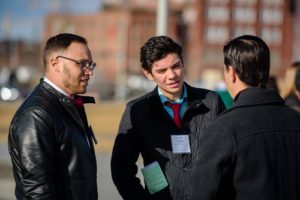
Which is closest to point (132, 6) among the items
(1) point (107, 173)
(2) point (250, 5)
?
(2) point (250, 5)

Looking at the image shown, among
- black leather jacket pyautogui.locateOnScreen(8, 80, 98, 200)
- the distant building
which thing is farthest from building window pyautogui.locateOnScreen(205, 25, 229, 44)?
black leather jacket pyautogui.locateOnScreen(8, 80, 98, 200)

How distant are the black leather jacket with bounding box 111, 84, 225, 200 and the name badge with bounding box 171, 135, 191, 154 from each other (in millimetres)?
26

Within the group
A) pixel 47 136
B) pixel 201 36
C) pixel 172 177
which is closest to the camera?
pixel 47 136

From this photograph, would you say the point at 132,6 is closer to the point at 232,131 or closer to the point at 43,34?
the point at 43,34

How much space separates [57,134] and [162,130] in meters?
0.79

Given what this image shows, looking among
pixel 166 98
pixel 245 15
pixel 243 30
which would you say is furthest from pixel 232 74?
pixel 245 15

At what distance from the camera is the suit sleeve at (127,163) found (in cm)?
373

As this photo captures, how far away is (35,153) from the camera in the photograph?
3.08 metres

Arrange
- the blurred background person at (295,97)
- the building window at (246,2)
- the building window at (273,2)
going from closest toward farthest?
the blurred background person at (295,97) < the building window at (246,2) < the building window at (273,2)

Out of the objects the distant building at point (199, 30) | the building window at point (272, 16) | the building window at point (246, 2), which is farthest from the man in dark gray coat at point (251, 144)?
the building window at point (272, 16)

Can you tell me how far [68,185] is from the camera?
319cm

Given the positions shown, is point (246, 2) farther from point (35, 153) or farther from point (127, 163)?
point (35, 153)

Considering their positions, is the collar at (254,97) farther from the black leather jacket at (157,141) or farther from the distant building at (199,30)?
the distant building at (199,30)

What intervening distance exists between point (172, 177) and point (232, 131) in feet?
3.11
